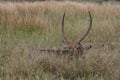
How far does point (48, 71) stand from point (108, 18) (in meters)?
3.84

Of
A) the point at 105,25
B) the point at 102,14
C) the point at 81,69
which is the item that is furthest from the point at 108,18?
the point at 81,69

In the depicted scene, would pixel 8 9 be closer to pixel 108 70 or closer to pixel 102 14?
pixel 102 14

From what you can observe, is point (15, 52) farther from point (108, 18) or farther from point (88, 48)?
point (108, 18)

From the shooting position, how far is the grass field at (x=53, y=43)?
357 centimetres

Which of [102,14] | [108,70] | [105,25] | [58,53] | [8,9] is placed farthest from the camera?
[102,14]

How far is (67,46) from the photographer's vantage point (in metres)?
3.97

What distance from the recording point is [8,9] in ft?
22.3

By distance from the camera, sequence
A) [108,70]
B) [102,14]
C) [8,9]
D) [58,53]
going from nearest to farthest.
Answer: [108,70], [58,53], [8,9], [102,14]

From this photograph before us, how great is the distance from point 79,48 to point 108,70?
1.76 feet

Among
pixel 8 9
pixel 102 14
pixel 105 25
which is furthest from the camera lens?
pixel 102 14

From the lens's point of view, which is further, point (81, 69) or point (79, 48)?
point (79, 48)

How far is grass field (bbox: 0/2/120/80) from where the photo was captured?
3568mm

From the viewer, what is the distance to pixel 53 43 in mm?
4969

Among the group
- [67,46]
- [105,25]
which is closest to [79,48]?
[67,46]
